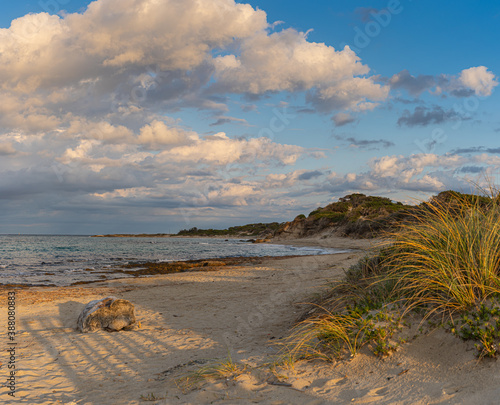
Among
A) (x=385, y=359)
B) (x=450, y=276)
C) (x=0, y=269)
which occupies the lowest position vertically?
(x=0, y=269)

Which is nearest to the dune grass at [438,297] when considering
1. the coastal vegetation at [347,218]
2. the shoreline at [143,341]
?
the shoreline at [143,341]

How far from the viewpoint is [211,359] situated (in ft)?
17.8

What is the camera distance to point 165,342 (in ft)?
22.8

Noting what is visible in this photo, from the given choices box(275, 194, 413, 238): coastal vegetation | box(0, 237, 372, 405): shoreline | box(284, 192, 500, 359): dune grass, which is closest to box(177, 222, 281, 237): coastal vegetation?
box(275, 194, 413, 238): coastal vegetation

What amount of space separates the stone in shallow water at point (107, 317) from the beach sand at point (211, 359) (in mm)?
265

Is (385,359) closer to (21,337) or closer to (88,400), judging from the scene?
(88,400)

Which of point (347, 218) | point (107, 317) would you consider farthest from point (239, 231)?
point (107, 317)

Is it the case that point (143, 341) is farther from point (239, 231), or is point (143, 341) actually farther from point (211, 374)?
point (239, 231)

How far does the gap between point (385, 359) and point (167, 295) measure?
9.92m

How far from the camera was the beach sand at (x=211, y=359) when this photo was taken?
3.75m

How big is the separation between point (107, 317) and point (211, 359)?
384 cm

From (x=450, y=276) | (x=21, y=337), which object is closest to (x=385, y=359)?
(x=450, y=276)

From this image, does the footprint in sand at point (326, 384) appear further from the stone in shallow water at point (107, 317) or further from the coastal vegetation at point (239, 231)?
the coastal vegetation at point (239, 231)

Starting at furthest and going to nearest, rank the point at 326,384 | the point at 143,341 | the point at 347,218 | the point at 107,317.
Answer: the point at 347,218 → the point at 107,317 → the point at 143,341 → the point at 326,384
